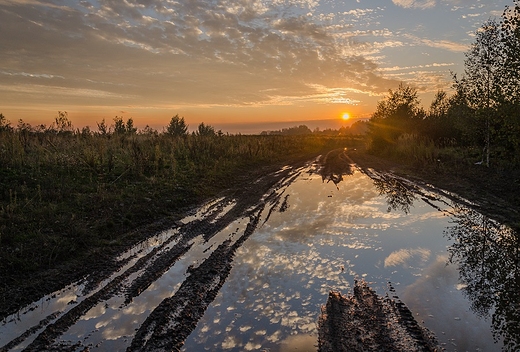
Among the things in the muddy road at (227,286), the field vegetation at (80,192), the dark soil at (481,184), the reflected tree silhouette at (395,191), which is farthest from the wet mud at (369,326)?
the reflected tree silhouette at (395,191)

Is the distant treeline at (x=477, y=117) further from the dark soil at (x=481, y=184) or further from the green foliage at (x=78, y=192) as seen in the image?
the green foliage at (x=78, y=192)

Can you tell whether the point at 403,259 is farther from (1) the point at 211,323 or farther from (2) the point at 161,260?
(2) the point at 161,260

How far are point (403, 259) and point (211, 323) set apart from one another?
3863 millimetres

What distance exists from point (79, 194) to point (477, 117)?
20326 millimetres

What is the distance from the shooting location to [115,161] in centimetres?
1366

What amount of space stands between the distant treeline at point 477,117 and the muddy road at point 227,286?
8.55 meters

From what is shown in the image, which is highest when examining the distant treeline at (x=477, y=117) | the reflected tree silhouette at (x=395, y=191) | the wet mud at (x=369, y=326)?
the distant treeline at (x=477, y=117)

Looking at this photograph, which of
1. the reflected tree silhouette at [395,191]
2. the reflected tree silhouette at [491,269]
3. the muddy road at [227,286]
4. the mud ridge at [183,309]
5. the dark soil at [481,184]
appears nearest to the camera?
the mud ridge at [183,309]

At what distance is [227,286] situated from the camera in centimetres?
504

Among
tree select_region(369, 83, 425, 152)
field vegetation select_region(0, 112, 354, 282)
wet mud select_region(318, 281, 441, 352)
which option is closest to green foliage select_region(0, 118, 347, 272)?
field vegetation select_region(0, 112, 354, 282)

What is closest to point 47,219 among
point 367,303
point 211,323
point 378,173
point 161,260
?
point 161,260

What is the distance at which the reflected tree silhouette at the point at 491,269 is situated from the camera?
13.5ft

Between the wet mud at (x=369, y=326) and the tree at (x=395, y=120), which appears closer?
the wet mud at (x=369, y=326)

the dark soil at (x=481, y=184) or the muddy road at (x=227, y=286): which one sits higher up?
the dark soil at (x=481, y=184)
